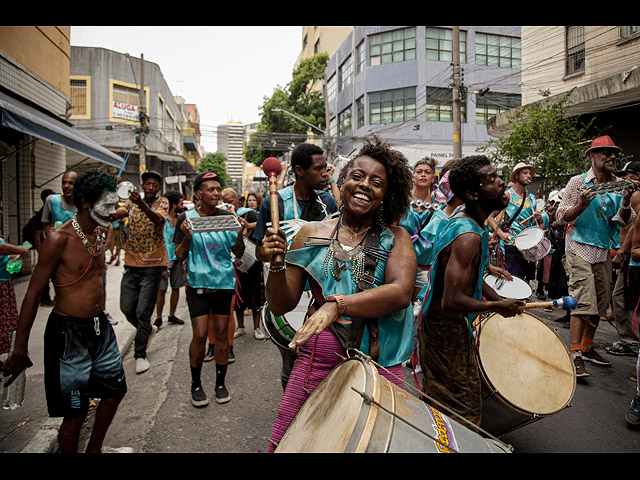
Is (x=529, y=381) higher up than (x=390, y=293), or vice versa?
(x=390, y=293)

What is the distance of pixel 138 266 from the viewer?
5.31 m

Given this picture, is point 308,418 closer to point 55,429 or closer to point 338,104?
point 55,429

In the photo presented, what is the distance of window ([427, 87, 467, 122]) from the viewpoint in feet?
92.2

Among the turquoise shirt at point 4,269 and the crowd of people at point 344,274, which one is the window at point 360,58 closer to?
the crowd of people at point 344,274

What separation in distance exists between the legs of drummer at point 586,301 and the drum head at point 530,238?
1.84 feet

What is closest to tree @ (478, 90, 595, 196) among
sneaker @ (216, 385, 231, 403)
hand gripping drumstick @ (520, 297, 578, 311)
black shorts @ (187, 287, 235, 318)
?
hand gripping drumstick @ (520, 297, 578, 311)

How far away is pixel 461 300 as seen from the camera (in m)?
2.50

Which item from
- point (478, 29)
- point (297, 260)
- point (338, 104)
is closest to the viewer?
point (297, 260)

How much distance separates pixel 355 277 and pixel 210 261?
8.25ft

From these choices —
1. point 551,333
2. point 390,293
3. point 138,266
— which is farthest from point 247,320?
point 390,293

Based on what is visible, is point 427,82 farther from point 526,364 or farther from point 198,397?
point 526,364

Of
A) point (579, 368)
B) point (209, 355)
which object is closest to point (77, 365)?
point (209, 355)

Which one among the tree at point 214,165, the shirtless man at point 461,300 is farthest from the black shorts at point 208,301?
the tree at point 214,165
